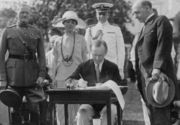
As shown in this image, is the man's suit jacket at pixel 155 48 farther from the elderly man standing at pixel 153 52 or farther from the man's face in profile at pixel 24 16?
the man's face in profile at pixel 24 16

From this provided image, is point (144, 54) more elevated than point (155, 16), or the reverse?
point (155, 16)

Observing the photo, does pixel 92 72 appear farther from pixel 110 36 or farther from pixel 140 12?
pixel 110 36

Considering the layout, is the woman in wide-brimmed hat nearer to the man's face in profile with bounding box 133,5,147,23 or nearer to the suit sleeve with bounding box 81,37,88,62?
the suit sleeve with bounding box 81,37,88,62

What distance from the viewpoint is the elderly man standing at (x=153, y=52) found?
6645 millimetres

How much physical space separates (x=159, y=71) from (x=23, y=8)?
224 centimetres

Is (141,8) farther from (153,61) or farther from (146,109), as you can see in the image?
(146,109)

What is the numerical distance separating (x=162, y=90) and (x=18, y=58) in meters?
2.22

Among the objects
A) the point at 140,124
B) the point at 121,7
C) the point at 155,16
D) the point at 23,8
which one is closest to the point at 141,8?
the point at 155,16

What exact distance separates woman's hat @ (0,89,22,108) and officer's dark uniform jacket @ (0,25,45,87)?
0.69 ft

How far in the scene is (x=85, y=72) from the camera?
7.34 m

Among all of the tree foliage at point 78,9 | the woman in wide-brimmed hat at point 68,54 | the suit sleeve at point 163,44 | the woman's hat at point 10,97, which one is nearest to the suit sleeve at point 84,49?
the woman in wide-brimmed hat at point 68,54

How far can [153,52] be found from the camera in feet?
22.5

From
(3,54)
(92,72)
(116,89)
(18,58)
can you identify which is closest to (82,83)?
(92,72)

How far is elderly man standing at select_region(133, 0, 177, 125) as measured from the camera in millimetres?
6645
